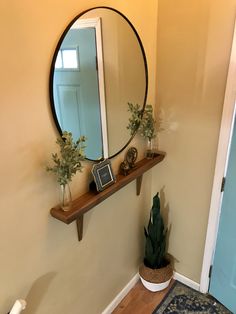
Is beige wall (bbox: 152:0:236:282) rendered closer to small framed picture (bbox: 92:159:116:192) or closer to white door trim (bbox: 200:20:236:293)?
white door trim (bbox: 200:20:236:293)

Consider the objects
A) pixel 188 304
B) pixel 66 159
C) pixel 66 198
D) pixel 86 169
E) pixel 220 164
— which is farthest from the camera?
pixel 188 304

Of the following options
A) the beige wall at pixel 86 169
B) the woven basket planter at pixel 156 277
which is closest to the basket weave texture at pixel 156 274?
the woven basket planter at pixel 156 277

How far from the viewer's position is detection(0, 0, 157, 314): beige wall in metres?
0.95

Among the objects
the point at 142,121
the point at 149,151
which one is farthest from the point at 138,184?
the point at 142,121

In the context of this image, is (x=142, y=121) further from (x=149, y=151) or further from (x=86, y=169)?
(x=86, y=169)

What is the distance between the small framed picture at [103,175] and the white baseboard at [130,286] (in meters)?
1.00

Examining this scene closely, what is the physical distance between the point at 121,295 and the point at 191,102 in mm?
1435

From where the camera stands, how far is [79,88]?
120cm

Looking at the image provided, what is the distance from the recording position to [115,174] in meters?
1.53

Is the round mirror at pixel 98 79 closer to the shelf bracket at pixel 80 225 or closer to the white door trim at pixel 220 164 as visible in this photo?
the shelf bracket at pixel 80 225

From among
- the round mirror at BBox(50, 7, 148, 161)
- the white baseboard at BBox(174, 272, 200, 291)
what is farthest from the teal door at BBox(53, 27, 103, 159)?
the white baseboard at BBox(174, 272, 200, 291)

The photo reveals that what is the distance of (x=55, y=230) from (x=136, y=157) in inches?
26.2

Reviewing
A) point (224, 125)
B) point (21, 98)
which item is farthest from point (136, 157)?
point (21, 98)

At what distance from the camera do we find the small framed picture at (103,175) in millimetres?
1310
